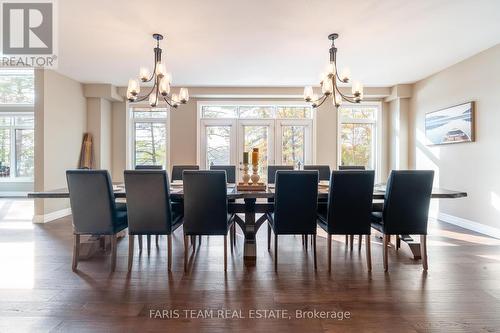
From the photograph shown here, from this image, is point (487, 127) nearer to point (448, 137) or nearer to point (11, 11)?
point (448, 137)

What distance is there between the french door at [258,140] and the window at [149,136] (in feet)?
2.98

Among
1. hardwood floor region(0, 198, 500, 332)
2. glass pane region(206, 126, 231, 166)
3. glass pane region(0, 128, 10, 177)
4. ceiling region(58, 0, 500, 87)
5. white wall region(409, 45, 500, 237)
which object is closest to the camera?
hardwood floor region(0, 198, 500, 332)

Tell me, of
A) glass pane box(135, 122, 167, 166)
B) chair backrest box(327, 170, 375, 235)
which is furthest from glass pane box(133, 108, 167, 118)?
chair backrest box(327, 170, 375, 235)

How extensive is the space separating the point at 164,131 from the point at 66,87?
1929 millimetres

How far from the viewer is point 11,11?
2652 mm

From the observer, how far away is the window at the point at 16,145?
22.7ft

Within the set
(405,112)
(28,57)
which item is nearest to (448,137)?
(405,112)

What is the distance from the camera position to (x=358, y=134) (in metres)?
5.75

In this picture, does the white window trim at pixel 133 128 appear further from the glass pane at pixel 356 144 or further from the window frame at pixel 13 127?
the glass pane at pixel 356 144

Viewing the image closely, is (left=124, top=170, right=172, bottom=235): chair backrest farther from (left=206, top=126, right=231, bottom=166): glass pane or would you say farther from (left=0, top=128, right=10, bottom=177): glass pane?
(left=0, top=128, right=10, bottom=177): glass pane

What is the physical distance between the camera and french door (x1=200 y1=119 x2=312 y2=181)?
5660 mm

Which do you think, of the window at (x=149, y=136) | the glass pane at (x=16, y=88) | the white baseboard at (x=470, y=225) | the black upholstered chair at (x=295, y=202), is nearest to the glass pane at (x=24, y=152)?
the glass pane at (x=16, y=88)

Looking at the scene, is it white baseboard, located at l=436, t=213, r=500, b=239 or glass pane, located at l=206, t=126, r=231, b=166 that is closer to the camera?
white baseboard, located at l=436, t=213, r=500, b=239

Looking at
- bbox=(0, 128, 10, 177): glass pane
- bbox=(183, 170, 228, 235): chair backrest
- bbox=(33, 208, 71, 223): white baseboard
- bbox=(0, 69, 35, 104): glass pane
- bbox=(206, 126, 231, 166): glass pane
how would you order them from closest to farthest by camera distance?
1. bbox=(183, 170, 228, 235): chair backrest
2. bbox=(33, 208, 71, 223): white baseboard
3. bbox=(206, 126, 231, 166): glass pane
4. bbox=(0, 69, 35, 104): glass pane
5. bbox=(0, 128, 10, 177): glass pane
